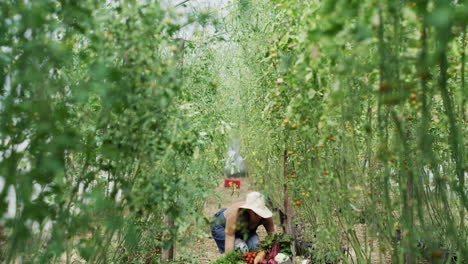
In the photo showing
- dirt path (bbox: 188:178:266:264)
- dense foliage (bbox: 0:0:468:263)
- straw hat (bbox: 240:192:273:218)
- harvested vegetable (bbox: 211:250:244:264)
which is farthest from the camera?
straw hat (bbox: 240:192:273:218)

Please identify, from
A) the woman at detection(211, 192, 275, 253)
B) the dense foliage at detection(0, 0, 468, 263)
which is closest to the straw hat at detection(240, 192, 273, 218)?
the woman at detection(211, 192, 275, 253)

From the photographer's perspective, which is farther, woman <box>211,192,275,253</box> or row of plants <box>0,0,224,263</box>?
woman <box>211,192,275,253</box>

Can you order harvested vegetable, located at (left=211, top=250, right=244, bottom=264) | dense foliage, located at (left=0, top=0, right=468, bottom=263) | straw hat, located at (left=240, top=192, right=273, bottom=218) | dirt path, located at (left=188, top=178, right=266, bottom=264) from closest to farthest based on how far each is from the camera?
dense foliage, located at (left=0, top=0, right=468, bottom=263), harvested vegetable, located at (left=211, top=250, right=244, bottom=264), dirt path, located at (left=188, top=178, right=266, bottom=264), straw hat, located at (left=240, top=192, right=273, bottom=218)

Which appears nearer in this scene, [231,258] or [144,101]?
[144,101]

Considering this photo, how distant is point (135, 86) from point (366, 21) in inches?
36.5

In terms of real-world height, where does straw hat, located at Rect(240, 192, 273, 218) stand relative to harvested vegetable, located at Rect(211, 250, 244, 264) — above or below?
above

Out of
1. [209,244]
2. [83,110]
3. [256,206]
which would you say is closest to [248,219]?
[256,206]

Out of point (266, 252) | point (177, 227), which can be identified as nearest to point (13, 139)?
point (177, 227)

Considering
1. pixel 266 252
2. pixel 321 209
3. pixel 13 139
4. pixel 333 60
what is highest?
pixel 333 60

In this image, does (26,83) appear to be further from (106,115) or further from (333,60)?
(333,60)

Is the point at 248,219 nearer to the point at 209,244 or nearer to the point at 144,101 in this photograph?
the point at 209,244

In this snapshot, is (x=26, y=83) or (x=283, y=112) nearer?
(x=26, y=83)

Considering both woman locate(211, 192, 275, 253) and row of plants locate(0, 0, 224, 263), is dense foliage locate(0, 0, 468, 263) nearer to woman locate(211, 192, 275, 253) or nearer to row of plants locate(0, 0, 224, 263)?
row of plants locate(0, 0, 224, 263)

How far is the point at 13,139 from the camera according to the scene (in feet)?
5.86
